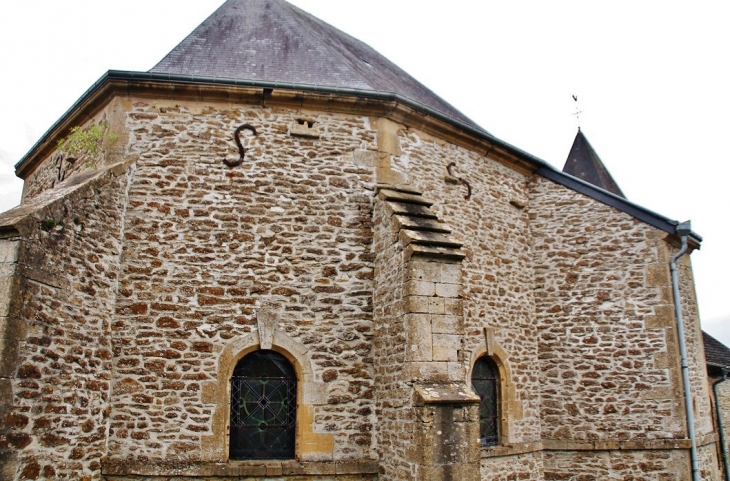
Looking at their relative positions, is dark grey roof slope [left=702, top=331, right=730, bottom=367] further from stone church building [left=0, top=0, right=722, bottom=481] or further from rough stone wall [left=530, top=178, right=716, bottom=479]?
stone church building [left=0, top=0, right=722, bottom=481]

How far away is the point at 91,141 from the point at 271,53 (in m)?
2.69

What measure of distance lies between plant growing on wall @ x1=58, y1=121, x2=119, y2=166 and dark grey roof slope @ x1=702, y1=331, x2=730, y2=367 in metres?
11.2

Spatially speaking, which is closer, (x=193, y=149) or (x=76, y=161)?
(x=193, y=149)

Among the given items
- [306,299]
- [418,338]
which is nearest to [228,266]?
[306,299]

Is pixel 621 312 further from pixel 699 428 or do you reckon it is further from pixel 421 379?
pixel 421 379

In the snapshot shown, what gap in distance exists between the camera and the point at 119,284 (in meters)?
7.09

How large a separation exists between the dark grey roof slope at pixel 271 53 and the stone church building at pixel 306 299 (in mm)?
52

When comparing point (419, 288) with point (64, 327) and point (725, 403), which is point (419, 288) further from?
point (725, 403)

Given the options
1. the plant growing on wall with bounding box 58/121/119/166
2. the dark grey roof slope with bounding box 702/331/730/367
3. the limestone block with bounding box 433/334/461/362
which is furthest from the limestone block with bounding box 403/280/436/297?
the dark grey roof slope with bounding box 702/331/730/367

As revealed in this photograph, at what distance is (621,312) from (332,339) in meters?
4.97

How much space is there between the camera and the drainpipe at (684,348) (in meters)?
9.12

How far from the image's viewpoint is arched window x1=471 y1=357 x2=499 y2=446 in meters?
8.81

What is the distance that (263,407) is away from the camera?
7160 millimetres

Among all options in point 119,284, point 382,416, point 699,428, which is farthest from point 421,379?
point 699,428
